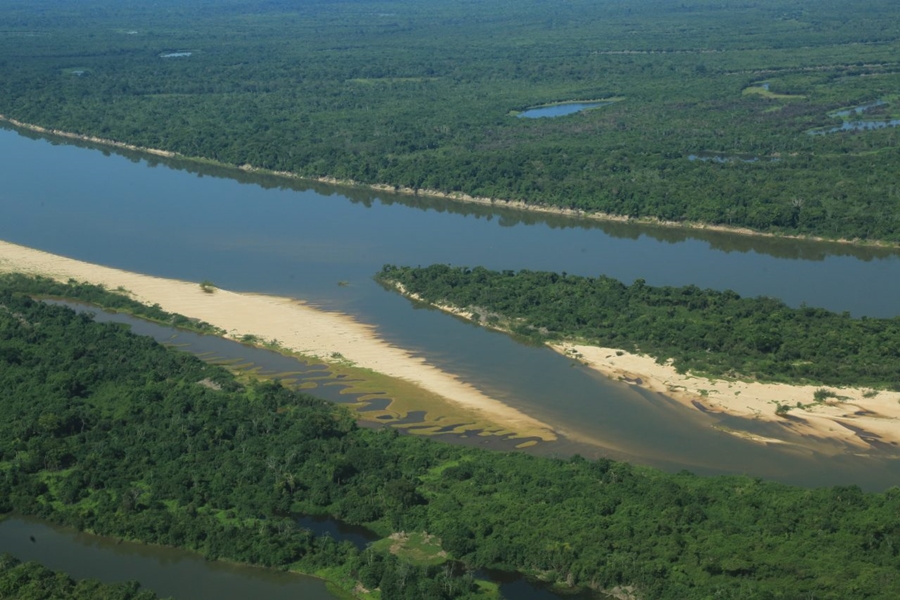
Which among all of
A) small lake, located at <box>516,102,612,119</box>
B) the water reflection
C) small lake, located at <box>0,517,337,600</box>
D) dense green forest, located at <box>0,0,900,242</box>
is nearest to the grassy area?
small lake, located at <box>0,517,337,600</box>

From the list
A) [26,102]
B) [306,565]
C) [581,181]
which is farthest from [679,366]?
[26,102]

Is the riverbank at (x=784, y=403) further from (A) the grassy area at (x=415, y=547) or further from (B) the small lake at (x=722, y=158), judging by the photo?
(B) the small lake at (x=722, y=158)

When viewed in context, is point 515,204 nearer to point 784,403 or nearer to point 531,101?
point 784,403

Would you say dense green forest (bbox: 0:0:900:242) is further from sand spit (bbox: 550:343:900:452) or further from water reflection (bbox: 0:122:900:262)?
sand spit (bbox: 550:343:900:452)

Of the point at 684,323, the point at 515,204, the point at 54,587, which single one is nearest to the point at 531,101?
the point at 515,204

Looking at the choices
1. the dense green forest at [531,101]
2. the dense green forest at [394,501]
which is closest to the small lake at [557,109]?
the dense green forest at [531,101]
